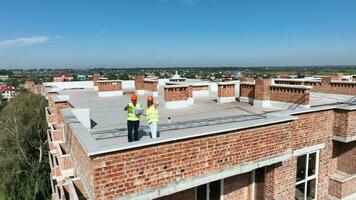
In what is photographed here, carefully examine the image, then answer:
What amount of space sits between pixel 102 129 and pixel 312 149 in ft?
21.1

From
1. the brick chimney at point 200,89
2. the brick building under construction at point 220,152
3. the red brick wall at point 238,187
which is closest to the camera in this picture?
the brick building under construction at point 220,152

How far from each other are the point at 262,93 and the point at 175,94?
3.60 metres

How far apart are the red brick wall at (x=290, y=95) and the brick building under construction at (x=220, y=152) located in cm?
4

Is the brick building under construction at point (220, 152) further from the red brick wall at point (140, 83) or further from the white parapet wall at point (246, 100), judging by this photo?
the red brick wall at point (140, 83)

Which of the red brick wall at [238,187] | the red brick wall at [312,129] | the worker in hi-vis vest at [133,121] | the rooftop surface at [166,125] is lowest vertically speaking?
the red brick wall at [238,187]

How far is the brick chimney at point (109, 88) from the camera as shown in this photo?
16.6 meters

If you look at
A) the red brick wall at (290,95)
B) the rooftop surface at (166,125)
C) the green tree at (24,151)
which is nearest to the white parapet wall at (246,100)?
the red brick wall at (290,95)

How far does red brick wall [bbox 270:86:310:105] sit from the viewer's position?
10.3 m

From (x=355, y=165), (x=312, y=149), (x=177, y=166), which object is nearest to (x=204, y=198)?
(x=177, y=166)

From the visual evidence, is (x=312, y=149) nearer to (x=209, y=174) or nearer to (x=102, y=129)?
(x=209, y=174)

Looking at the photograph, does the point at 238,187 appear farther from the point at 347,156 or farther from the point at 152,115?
the point at 347,156

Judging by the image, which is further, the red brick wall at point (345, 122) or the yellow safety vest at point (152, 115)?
the red brick wall at point (345, 122)

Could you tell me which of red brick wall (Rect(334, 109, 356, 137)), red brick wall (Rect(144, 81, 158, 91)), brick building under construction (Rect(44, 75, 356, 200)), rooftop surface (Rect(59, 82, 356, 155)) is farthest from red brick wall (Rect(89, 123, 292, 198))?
red brick wall (Rect(144, 81, 158, 91))

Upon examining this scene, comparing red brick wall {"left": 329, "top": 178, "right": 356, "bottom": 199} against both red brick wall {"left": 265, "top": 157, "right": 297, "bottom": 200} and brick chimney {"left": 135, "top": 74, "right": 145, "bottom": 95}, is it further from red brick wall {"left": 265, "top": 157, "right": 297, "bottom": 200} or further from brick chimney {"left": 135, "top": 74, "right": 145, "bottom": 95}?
brick chimney {"left": 135, "top": 74, "right": 145, "bottom": 95}
